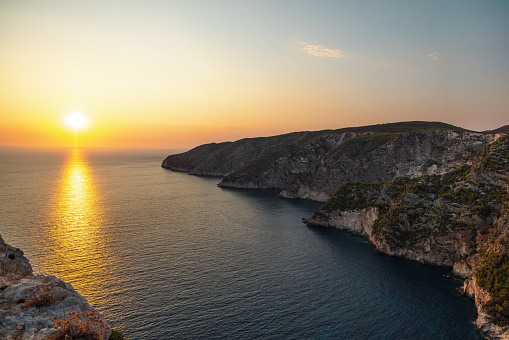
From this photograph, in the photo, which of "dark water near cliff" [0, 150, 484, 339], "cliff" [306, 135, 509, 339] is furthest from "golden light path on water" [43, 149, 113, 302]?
"cliff" [306, 135, 509, 339]

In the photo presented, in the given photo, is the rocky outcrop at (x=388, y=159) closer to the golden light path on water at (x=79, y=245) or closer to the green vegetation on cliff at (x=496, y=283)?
the green vegetation on cliff at (x=496, y=283)

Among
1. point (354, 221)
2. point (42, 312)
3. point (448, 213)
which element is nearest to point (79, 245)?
point (42, 312)

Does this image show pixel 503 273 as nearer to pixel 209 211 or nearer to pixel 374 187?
pixel 374 187

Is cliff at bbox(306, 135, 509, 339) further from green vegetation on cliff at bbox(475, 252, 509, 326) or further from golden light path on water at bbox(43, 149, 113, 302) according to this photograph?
golden light path on water at bbox(43, 149, 113, 302)

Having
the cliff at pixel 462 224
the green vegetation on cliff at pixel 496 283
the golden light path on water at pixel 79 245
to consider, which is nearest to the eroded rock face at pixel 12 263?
the golden light path on water at pixel 79 245

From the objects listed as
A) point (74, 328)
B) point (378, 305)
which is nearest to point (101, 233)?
point (74, 328)

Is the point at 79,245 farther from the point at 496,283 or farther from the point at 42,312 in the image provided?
the point at 496,283
